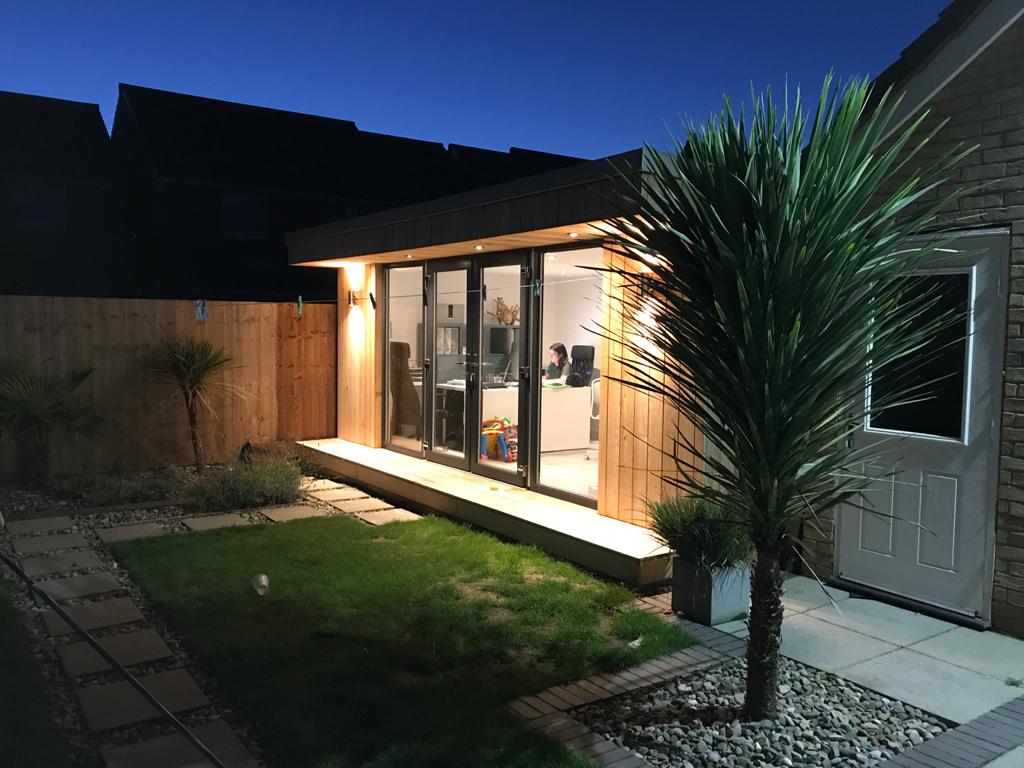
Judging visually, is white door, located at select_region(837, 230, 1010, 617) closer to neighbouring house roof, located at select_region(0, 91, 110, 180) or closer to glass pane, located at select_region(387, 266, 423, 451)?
glass pane, located at select_region(387, 266, 423, 451)

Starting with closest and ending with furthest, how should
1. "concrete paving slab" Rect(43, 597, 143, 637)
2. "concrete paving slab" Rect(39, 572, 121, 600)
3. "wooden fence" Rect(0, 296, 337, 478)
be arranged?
"concrete paving slab" Rect(43, 597, 143, 637)
"concrete paving slab" Rect(39, 572, 121, 600)
"wooden fence" Rect(0, 296, 337, 478)

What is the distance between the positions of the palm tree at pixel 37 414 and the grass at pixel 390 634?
2426 mm

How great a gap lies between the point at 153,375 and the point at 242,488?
7.57 ft

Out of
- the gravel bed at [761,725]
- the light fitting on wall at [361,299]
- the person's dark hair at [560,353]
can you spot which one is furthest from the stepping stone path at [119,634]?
the light fitting on wall at [361,299]

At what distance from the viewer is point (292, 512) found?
6863mm

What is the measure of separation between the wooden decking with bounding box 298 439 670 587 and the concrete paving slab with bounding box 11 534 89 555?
8.54 feet

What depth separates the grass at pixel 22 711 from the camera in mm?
2805

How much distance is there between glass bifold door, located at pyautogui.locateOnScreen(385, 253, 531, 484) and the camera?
22.5 feet

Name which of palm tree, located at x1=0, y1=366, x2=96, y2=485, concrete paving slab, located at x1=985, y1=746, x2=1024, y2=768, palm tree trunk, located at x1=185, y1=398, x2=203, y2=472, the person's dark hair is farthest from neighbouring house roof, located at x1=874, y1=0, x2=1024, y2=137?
palm tree, located at x1=0, y1=366, x2=96, y2=485

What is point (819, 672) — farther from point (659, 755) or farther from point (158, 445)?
point (158, 445)

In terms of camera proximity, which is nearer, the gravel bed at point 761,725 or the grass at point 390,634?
the gravel bed at point 761,725

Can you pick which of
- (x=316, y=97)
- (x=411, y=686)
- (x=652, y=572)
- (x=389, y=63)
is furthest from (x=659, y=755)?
(x=316, y=97)

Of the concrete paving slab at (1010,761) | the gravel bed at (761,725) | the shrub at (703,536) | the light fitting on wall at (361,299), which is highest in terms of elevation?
the light fitting on wall at (361,299)

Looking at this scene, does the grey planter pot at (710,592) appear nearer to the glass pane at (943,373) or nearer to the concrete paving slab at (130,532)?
the glass pane at (943,373)
